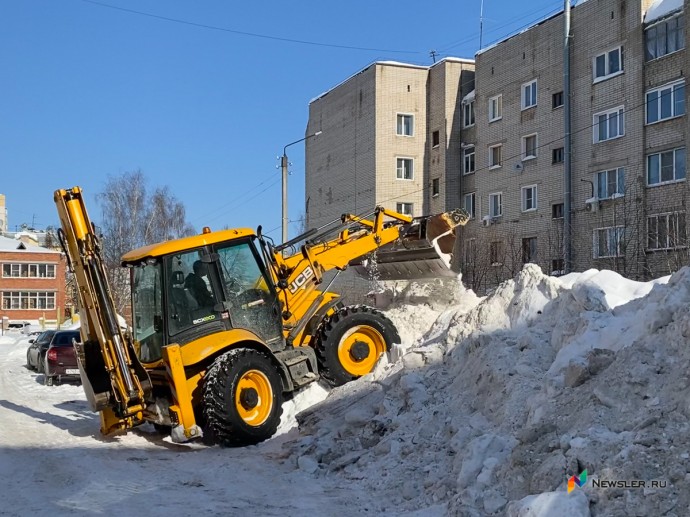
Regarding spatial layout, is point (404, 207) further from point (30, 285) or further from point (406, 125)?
point (30, 285)

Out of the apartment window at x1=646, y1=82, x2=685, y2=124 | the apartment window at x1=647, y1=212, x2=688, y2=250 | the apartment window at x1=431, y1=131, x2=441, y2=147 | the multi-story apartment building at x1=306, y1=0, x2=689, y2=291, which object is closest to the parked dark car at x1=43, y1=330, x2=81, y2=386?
the multi-story apartment building at x1=306, y1=0, x2=689, y2=291

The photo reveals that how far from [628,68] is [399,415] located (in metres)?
21.8

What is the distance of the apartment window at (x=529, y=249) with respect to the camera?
2934 cm

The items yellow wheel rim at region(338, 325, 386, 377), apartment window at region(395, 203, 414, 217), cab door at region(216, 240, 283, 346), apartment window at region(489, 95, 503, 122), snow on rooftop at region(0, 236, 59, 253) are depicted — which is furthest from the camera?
snow on rooftop at region(0, 236, 59, 253)

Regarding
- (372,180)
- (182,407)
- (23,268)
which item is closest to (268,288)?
(182,407)

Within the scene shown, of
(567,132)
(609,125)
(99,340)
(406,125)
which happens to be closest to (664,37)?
(609,125)

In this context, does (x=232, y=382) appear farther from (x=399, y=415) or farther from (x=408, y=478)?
(x=408, y=478)

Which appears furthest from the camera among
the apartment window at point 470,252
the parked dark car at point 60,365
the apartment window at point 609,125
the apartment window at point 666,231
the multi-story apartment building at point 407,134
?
the multi-story apartment building at point 407,134

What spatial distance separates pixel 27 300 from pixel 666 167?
53447 millimetres

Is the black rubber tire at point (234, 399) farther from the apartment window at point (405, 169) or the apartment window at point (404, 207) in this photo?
the apartment window at point (405, 169)

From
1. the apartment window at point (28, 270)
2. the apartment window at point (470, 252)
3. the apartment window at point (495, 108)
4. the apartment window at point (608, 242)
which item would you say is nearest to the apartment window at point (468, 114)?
the apartment window at point (495, 108)

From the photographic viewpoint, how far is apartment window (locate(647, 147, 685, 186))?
24.1m

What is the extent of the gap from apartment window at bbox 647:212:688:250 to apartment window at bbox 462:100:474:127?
12.2 meters

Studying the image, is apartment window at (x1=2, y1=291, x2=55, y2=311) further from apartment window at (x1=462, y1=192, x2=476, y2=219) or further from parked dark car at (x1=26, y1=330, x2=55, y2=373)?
parked dark car at (x1=26, y1=330, x2=55, y2=373)
